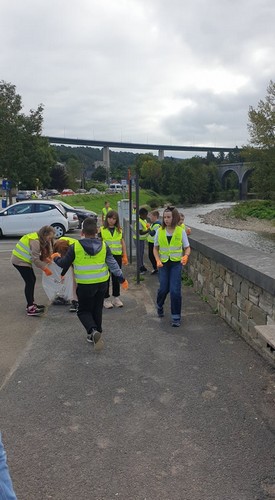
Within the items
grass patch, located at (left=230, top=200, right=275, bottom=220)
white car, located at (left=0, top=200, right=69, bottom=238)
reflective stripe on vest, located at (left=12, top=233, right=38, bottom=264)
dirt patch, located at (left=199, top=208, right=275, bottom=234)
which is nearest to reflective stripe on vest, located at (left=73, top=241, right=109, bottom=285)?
reflective stripe on vest, located at (left=12, top=233, right=38, bottom=264)

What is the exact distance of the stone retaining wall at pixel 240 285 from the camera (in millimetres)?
4410

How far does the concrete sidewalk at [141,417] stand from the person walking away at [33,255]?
1045 millimetres

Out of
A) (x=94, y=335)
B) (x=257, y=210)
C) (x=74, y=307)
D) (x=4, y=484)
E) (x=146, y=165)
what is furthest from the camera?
(x=146, y=165)

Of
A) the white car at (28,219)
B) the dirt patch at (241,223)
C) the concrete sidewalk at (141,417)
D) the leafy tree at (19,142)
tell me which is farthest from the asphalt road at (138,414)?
the dirt patch at (241,223)

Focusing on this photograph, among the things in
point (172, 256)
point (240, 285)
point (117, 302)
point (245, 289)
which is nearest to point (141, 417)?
point (245, 289)

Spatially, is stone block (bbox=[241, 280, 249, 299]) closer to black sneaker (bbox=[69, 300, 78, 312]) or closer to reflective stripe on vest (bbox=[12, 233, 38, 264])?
black sneaker (bbox=[69, 300, 78, 312])

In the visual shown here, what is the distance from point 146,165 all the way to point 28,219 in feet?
323

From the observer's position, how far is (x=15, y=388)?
397 cm

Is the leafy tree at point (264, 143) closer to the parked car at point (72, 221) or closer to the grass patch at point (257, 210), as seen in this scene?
the grass patch at point (257, 210)

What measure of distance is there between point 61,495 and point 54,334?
298 cm

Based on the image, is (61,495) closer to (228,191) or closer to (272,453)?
(272,453)

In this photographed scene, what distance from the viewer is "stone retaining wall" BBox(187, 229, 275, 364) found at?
4.41 metres

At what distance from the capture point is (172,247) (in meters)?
5.72

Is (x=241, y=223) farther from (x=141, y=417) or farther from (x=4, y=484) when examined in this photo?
(x=4, y=484)
